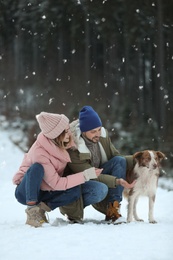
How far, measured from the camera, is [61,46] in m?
34.5

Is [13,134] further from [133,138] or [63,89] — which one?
[63,89]

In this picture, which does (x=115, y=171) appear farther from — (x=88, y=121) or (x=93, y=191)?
(x=88, y=121)

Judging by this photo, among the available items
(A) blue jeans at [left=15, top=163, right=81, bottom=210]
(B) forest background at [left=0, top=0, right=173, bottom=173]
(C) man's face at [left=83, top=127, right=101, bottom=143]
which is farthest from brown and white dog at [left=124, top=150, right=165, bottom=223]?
(B) forest background at [left=0, top=0, right=173, bottom=173]

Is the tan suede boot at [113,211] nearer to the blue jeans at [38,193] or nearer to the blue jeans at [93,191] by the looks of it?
the blue jeans at [93,191]

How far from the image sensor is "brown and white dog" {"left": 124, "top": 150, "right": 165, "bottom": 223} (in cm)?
590

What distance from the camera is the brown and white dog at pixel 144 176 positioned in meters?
5.90

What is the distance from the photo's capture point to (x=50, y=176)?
207 inches

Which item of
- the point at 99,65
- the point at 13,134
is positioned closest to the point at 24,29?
the point at 99,65

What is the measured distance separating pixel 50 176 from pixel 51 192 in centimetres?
29

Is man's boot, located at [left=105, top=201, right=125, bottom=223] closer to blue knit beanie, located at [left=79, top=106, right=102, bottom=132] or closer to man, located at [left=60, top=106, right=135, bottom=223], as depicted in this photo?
man, located at [left=60, top=106, right=135, bottom=223]

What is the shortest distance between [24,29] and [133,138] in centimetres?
1983

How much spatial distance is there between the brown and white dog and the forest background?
1672 centimetres

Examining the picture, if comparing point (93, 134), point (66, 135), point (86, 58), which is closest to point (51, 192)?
point (66, 135)

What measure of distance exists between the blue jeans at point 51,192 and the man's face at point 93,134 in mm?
436
